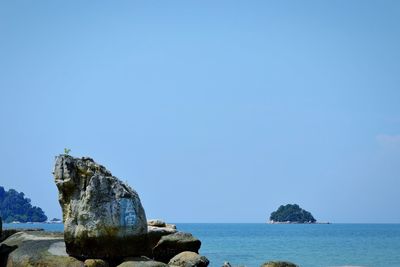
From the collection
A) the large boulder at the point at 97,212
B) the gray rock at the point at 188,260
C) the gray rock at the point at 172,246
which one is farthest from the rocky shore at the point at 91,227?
the gray rock at the point at 172,246

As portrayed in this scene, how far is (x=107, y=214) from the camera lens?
2272cm

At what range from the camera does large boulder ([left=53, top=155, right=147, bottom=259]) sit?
74.4ft

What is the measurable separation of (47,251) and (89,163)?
2.99m

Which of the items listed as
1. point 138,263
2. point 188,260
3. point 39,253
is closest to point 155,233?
point 188,260

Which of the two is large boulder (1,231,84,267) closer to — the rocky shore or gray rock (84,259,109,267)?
the rocky shore

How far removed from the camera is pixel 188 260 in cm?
2658

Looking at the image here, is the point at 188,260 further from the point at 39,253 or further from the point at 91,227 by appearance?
the point at 39,253

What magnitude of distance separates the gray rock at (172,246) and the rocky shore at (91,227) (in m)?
4.02

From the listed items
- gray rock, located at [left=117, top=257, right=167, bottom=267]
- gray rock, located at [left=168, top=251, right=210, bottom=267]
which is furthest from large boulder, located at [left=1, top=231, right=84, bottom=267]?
gray rock, located at [left=168, top=251, right=210, bottom=267]

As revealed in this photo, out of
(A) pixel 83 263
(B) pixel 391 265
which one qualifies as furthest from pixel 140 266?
(B) pixel 391 265

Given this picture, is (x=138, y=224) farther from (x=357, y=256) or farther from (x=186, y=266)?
(x=357, y=256)

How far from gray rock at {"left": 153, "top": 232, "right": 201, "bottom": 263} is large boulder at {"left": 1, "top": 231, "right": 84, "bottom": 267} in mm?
4480

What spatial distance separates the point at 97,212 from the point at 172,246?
6429mm

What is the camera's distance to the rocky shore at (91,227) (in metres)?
22.6
